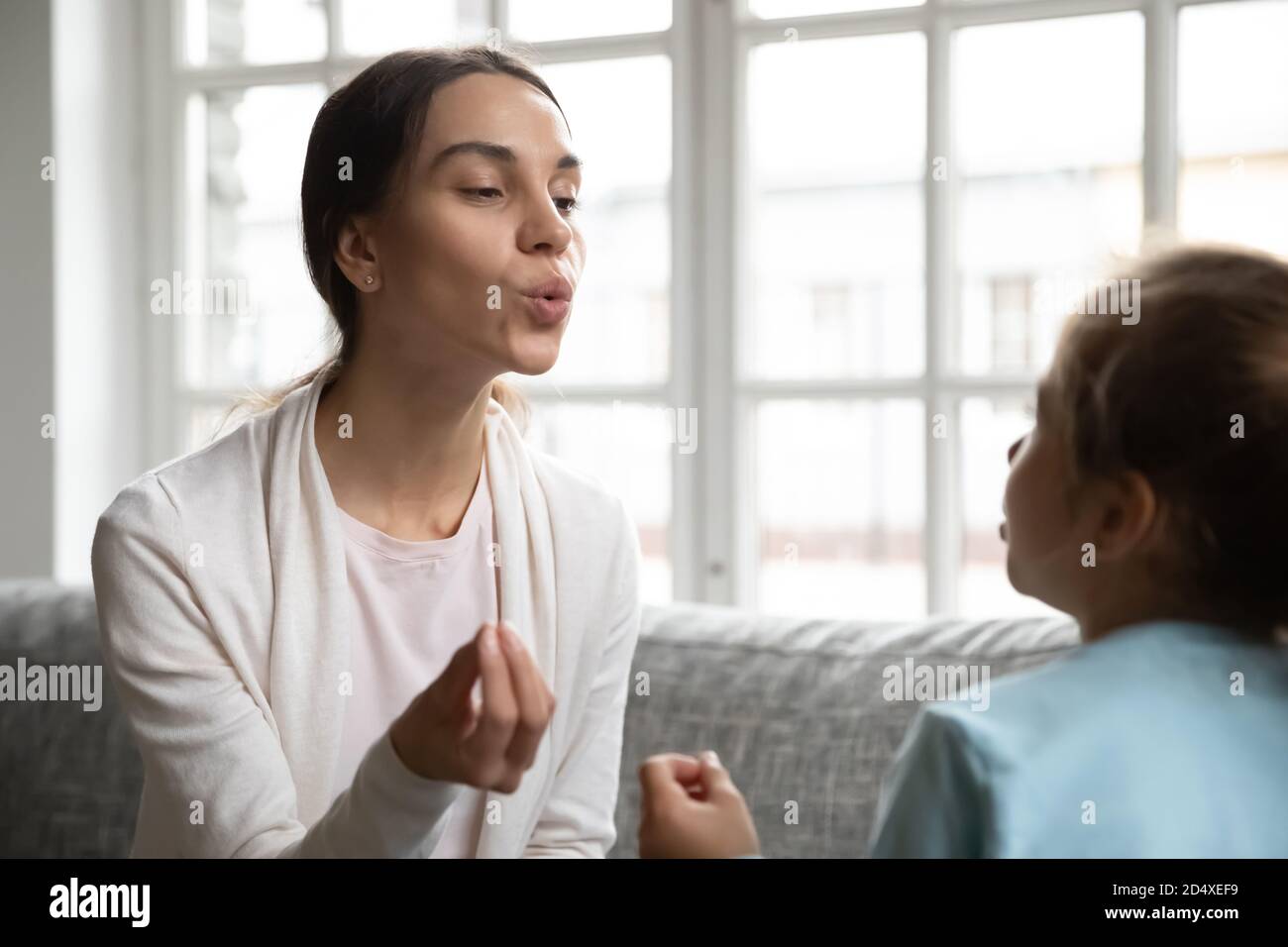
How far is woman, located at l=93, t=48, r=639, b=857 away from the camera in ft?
3.02

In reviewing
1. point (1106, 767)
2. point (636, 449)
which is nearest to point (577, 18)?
point (636, 449)

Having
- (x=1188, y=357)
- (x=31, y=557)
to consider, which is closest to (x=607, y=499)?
(x=1188, y=357)

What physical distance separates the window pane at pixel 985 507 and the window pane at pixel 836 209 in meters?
0.12

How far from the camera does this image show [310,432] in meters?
1.01

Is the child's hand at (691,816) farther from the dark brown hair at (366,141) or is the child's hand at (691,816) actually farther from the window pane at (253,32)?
the window pane at (253,32)

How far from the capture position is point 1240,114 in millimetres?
1670

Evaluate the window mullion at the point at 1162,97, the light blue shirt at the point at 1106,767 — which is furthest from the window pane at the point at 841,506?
the light blue shirt at the point at 1106,767

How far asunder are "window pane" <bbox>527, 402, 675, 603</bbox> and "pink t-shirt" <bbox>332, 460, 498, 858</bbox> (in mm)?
927

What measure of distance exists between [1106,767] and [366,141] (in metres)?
0.72

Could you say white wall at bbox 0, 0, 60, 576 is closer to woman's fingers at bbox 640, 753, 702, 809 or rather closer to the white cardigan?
the white cardigan

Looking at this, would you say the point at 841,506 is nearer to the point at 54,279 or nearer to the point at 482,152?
the point at 482,152

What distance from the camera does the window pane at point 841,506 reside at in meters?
1.89

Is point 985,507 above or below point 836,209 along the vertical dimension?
below
